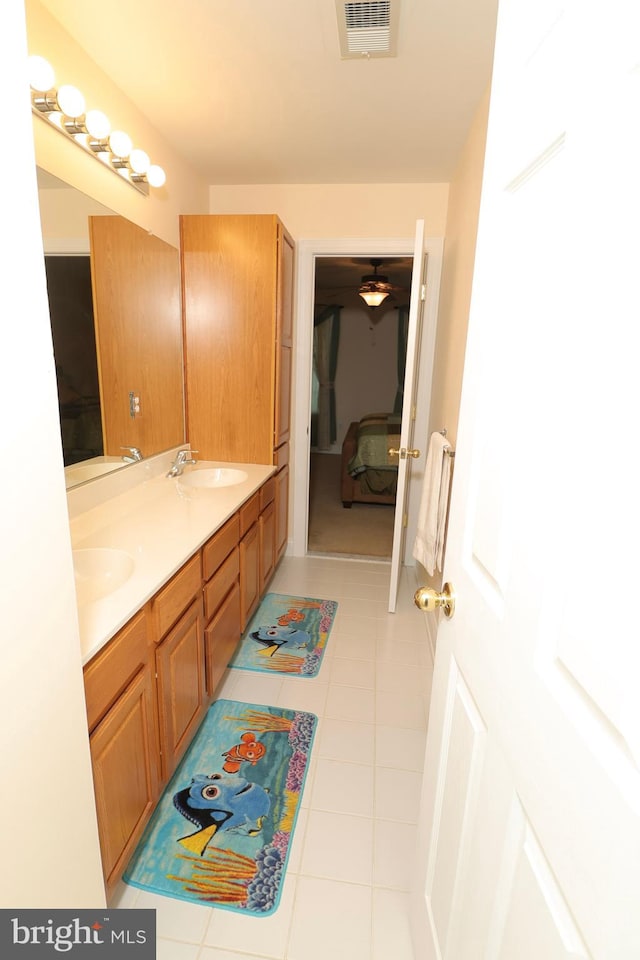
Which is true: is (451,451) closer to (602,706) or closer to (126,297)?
(126,297)

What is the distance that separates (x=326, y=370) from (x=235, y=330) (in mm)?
4470

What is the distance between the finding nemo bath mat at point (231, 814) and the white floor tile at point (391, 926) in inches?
11.0

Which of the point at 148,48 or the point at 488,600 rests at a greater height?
the point at 148,48

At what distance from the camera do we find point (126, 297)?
208cm

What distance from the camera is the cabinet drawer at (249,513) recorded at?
220cm

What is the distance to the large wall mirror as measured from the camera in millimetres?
1670

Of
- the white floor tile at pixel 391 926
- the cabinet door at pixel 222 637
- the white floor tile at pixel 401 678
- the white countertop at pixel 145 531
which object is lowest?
the white floor tile at pixel 401 678

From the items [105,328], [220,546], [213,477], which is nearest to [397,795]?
[220,546]

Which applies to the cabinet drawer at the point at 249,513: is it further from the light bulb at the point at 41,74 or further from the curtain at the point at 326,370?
the curtain at the point at 326,370

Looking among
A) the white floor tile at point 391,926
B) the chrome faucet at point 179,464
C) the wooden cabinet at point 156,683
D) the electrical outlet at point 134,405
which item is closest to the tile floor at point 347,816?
the white floor tile at point 391,926

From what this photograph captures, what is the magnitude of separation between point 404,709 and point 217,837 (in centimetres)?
92

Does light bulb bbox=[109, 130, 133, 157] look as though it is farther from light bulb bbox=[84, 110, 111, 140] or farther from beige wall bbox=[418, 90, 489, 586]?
beige wall bbox=[418, 90, 489, 586]

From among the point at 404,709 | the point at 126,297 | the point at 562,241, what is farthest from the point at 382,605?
the point at 562,241

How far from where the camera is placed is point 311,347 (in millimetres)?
3326
